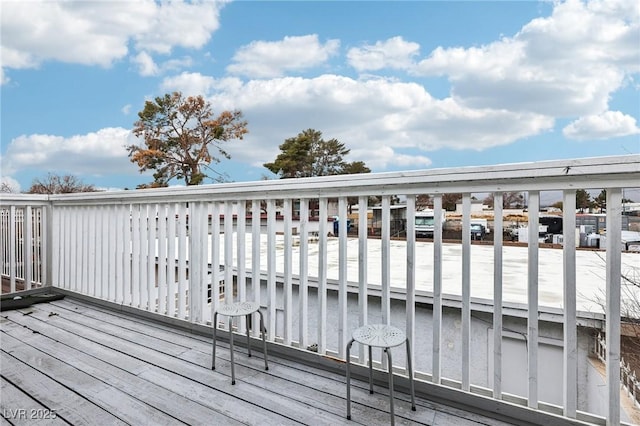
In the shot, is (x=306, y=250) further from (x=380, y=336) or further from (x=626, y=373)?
(x=626, y=373)

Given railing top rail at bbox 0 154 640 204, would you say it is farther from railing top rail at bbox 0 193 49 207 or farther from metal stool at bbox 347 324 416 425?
railing top rail at bbox 0 193 49 207

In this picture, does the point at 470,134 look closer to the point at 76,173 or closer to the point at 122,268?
the point at 122,268

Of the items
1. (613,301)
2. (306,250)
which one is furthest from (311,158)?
(613,301)

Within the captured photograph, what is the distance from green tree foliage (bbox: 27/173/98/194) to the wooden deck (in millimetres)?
11533

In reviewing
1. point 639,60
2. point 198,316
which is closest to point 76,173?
point 198,316

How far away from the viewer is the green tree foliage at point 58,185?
37.3ft

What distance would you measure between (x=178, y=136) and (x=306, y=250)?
55.9 feet

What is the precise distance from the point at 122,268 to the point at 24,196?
→ 1.55 meters

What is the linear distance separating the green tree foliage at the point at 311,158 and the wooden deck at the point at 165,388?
1722 centimetres

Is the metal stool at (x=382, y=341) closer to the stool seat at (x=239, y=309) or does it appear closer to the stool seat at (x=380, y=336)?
the stool seat at (x=380, y=336)

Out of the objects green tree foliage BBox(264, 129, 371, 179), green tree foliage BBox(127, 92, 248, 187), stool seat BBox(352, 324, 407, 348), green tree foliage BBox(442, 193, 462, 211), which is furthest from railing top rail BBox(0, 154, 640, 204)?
green tree foliage BBox(264, 129, 371, 179)

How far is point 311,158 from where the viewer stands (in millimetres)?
20984

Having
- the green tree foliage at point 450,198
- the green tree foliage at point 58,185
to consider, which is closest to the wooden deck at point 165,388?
the green tree foliage at point 450,198

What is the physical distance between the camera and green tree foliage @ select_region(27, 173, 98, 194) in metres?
11.4
